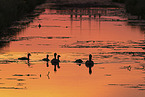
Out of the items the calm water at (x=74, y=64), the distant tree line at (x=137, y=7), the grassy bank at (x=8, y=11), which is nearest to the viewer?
the calm water at (x=74, y=64)

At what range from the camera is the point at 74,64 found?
3719 cm

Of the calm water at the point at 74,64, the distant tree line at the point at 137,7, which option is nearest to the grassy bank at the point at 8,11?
the calm water at the point at 74,64

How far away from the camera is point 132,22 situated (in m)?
73.1

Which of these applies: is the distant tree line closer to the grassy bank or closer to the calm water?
the grassy bank

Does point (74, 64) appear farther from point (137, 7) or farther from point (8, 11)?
point (137, 7)

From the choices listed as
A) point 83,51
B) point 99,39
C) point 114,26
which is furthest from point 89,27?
point 83,51

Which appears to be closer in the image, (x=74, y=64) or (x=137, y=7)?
(x=74, y=64)

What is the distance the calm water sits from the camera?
29.3 m

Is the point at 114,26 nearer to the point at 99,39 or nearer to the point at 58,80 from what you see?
the point at 99,39

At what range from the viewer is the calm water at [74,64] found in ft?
96.1

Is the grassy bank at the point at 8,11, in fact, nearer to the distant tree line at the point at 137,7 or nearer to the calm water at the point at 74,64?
the calm water at the point at 74,64

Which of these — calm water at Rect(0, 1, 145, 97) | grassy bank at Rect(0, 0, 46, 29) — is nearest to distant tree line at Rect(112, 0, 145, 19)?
grassy bank at Rect(0, 0, 46, 29)

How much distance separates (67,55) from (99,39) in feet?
39.2

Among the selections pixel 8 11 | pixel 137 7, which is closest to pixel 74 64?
pixel 8 11
